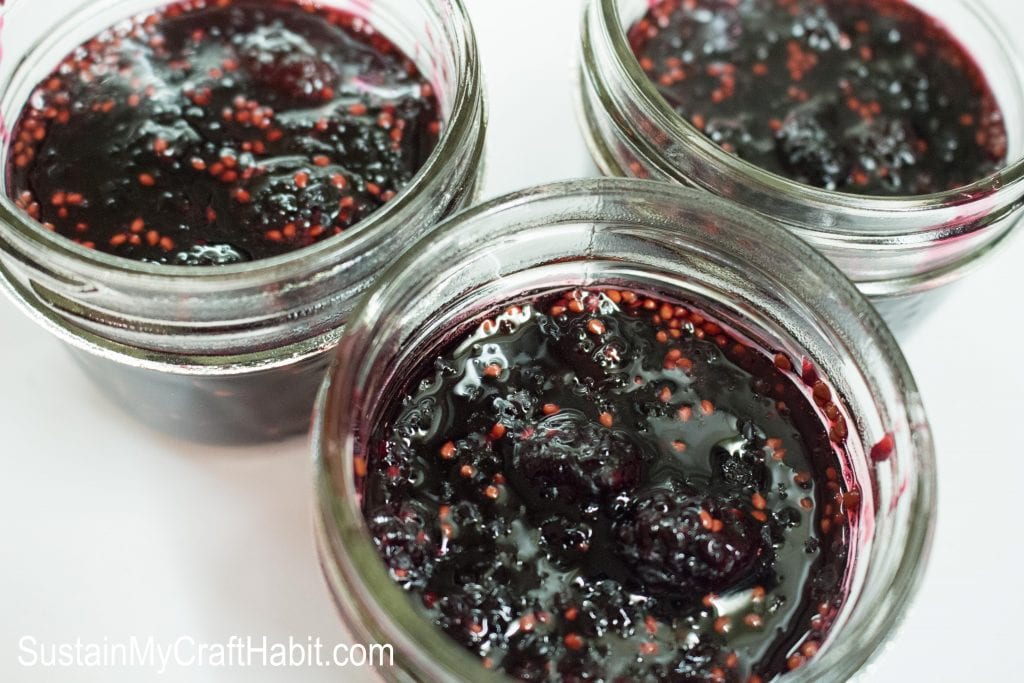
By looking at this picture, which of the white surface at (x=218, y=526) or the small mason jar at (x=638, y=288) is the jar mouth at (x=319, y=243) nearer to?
the small mason jar at (x=638, y=288)

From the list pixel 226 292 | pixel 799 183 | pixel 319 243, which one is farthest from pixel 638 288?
pixel 226 292

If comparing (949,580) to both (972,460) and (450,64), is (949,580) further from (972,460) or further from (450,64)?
(450,64)

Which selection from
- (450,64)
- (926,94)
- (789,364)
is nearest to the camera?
(789,364)

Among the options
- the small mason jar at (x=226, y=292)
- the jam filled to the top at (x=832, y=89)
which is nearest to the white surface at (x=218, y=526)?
the small mason jar at (x=226, y=292)

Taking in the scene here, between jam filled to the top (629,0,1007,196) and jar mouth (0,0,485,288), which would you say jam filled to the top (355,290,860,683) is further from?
jam filled to the top (629,0,1007,196)

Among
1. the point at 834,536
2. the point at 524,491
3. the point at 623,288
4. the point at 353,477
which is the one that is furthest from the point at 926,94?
the point at 353,477

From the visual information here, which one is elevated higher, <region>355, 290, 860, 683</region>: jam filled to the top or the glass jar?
the glass jar

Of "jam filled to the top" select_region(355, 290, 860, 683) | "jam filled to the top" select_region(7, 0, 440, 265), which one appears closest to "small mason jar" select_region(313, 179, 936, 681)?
"jam filled to the top" select_region(355, 290, 860, 683)
